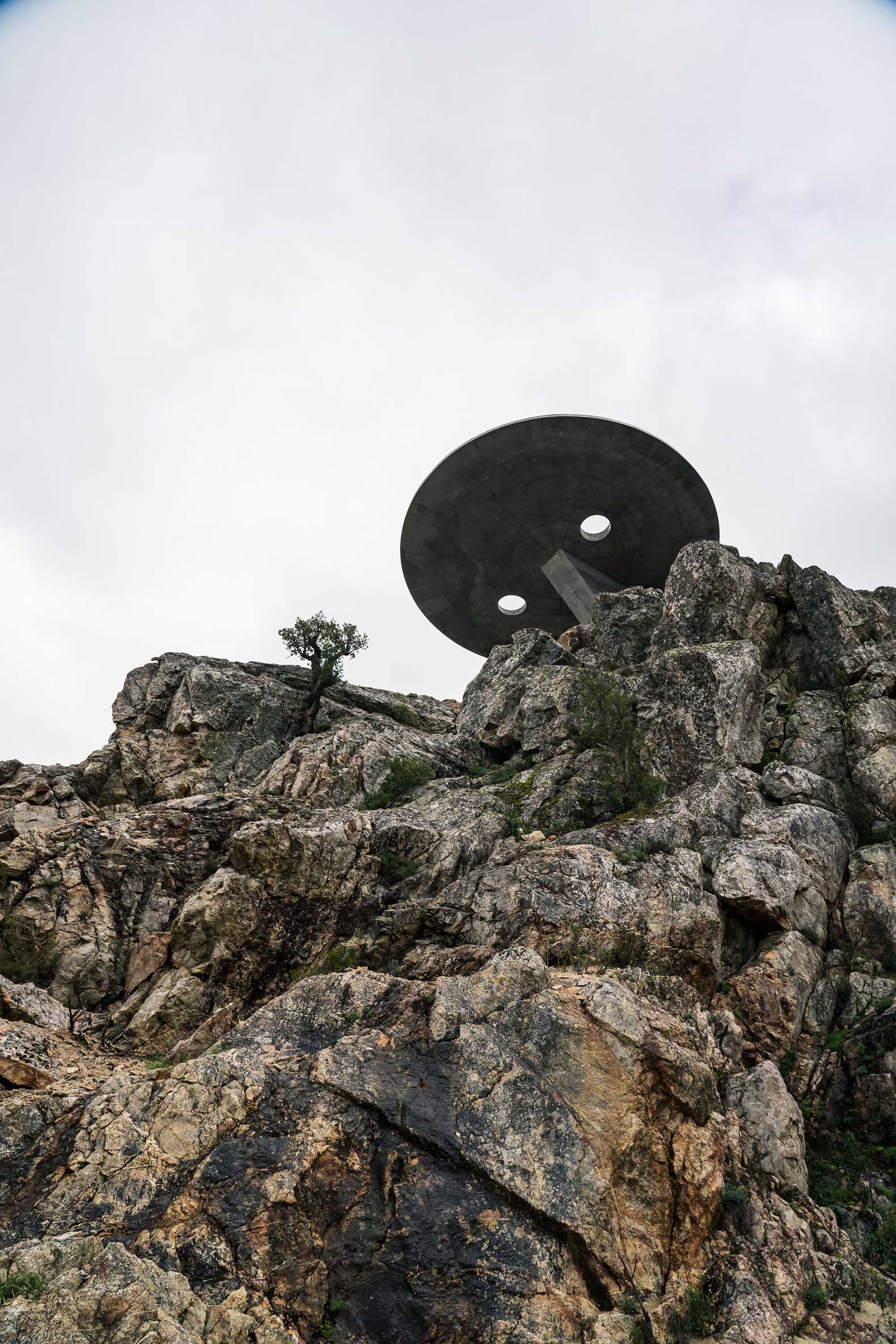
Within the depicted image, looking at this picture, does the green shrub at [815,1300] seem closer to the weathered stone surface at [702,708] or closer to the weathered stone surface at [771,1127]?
the weathered stone surface at [771,1127]

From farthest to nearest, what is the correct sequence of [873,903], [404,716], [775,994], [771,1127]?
[404,716], [873,903], [775,994], [771,1127]

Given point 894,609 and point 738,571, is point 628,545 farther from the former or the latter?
point 894,609

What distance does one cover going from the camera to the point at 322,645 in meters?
30.5

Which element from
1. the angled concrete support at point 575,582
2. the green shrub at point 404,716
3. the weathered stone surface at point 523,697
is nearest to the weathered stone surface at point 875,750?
the weathered stone surface at point 523,697

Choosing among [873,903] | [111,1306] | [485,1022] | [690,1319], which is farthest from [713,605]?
[111,1306]

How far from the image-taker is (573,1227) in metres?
9.79

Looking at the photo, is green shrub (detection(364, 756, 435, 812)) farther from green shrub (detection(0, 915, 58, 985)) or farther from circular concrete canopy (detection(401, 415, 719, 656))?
circular concrete canopy (detection(401, 415, 719, 656))

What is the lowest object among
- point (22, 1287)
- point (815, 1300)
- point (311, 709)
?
point (22, 1287)

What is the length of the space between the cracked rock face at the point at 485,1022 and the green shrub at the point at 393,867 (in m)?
0.09

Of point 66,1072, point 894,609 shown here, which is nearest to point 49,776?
point 66,1072

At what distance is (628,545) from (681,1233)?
26463mm

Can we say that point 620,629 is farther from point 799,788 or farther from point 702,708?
point 799,788

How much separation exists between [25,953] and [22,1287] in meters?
8.98

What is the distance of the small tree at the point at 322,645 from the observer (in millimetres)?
30062
